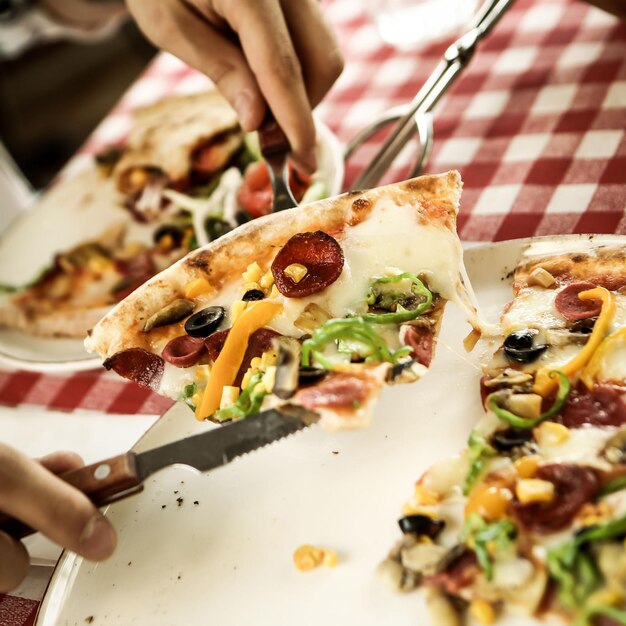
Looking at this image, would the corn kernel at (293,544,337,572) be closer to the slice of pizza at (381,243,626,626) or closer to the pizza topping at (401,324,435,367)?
the slice of pizza at (381,243,626,626)

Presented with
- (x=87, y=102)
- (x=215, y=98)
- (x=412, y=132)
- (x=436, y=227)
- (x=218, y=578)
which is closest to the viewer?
(x=218, y=578)

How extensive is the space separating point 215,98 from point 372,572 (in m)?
2.32

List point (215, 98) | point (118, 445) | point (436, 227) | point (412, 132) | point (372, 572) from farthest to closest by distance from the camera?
point (215, 98) → point (412, 132) → point (118, 445) → point (436, 227) → point (372, 572)

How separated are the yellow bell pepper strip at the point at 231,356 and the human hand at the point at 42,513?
36cm

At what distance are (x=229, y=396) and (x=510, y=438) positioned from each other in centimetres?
63

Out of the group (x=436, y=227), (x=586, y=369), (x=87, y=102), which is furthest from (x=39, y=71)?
(x=586, y=369)

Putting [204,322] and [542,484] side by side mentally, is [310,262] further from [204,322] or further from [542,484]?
[542,484]

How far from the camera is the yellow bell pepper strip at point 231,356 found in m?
1.84

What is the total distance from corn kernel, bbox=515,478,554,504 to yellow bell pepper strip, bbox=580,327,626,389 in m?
0.29

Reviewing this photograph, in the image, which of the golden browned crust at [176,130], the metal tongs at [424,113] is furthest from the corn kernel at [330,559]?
the golden browned crust at [176,130]

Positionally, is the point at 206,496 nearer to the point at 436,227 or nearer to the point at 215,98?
the point at 436,227

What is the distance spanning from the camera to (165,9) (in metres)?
2.61

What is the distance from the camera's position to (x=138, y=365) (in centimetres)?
202

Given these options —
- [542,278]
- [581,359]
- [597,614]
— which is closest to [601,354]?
[581,359]
